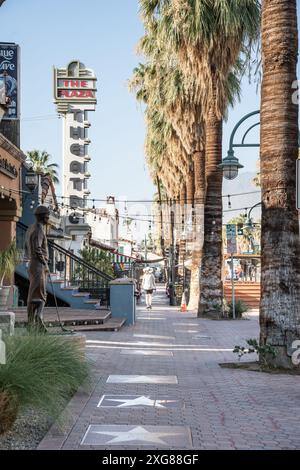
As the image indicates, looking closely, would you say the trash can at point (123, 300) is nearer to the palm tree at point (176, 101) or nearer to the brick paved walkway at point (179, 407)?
the brick paved walkway at point (179, 407)

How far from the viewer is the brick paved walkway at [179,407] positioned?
21.8ft

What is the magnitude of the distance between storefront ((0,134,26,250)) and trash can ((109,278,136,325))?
14.6 ft

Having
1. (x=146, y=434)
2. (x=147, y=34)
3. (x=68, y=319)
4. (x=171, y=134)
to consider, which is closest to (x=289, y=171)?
(x=146, y=434)

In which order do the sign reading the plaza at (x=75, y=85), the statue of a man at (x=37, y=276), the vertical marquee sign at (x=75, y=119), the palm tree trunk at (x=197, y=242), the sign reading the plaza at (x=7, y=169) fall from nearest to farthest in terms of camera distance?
the statue of a man at (x=37, y=276) → the sign reading the plaza at (x=7, y=169) → the palm tree trunk at (x=197, y=242) → the vertical marquee sign at (x=75, y=119) → the sign reading the plaza at (x=75, y=85)

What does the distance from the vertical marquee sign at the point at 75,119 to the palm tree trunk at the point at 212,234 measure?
19.3m

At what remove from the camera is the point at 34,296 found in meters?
12.1

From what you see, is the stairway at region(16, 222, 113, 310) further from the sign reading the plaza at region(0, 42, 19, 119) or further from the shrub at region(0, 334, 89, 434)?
the shrub at region(0, 334, 89, 434)

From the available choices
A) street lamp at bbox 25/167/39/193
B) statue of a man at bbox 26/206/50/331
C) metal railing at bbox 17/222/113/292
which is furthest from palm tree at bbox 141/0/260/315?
statue of a man at bbox 26/206/50/331

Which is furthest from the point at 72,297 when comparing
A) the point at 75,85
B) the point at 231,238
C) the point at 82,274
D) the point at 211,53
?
the point at 75,85

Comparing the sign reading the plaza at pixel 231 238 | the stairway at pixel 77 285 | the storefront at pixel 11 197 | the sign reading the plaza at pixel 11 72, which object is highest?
the sign reading the plaza at pixel 11 72

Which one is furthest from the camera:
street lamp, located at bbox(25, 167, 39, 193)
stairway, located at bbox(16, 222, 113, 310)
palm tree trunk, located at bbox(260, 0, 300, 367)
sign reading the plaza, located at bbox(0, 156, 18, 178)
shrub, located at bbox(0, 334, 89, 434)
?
street lamp, located at bbox(25, 167, 39, 193)

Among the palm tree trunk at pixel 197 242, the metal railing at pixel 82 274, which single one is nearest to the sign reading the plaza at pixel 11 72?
the metal railing at pixel 82 274

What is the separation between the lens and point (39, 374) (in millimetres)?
7379

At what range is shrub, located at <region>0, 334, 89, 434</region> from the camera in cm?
665
